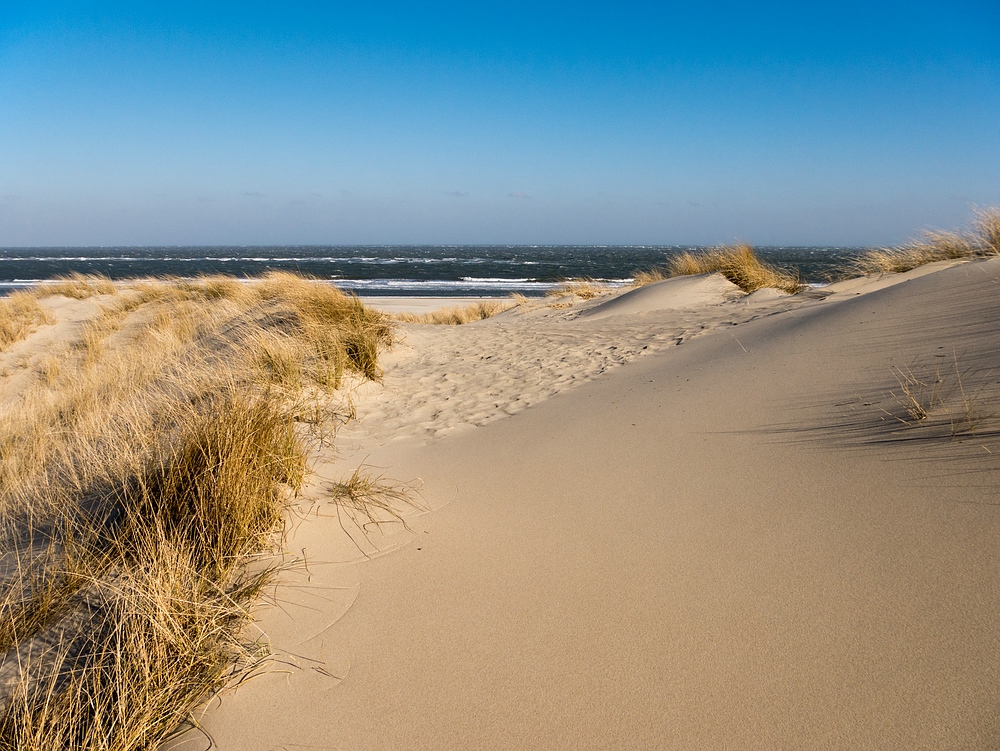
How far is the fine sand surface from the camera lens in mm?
1515

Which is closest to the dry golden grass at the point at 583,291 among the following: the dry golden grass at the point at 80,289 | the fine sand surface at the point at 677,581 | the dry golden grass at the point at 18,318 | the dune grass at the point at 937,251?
the dune grass at the point at 937,251

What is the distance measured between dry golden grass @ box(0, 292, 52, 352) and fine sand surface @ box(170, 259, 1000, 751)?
8.92 metres

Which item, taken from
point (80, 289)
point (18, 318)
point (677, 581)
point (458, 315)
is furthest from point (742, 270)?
point (80, 289)

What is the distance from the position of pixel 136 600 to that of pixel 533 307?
1241cm

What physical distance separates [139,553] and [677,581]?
1786mm

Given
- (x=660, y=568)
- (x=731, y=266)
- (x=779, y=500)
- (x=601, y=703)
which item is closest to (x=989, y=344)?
(x=779, y=500)

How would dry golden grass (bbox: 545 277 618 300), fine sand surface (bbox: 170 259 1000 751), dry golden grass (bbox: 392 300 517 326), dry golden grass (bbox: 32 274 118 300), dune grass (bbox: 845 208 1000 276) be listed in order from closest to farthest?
1. fine sand surface (bbox: 170 259 1000 751)
2. dune grass (bbox: 845 208 1000 276)
3. dry golden grass (bbox: 32 274 118 300)
4. dry golden grass (bbox: 392 300 517 326)
5. dry golden grass (bbox: 545 277 618 300)

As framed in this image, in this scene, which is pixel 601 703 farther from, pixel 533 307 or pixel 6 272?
pixel 6 272

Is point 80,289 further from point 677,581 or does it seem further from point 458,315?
point 677,581

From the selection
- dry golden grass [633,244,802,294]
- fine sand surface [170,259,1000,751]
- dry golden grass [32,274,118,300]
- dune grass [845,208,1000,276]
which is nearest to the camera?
fine sand surface [170,259,1000,751]

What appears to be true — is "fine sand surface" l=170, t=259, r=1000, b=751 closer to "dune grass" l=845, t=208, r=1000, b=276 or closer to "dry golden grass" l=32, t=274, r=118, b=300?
"dune grass" l=845, t=208, r=1000, b=276

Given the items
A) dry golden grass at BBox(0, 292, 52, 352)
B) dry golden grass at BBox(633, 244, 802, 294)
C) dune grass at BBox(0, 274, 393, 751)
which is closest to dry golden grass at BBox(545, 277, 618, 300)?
dry golden grass at BBox(633, 244, 802, 294)

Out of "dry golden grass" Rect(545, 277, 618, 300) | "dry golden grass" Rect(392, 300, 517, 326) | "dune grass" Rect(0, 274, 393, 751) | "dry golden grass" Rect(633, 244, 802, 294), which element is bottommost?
"dry golden grass" Rect(392, 300, 517, 326)

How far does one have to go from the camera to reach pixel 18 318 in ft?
35.3
